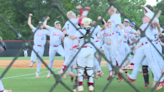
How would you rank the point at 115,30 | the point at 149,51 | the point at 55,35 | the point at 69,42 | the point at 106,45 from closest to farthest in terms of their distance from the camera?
the point at 149,51
the point at 115,30
the point at 69,42
the point at 55,35
the point at 106,45

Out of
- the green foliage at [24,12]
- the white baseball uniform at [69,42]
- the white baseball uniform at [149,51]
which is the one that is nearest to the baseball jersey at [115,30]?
the white baseball uniform at [69,42]

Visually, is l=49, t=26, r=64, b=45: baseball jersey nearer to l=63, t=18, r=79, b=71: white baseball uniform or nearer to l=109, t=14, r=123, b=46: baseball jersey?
l=63, t=18, r=79, b=71: white baseball uniform

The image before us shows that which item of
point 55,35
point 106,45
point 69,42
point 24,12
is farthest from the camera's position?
point 24,12

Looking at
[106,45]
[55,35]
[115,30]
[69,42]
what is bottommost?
[106,45]

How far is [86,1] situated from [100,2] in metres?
2.88

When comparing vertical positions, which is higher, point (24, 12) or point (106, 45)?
point (24, 12)

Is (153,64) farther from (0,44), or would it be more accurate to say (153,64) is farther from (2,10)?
(2,10)

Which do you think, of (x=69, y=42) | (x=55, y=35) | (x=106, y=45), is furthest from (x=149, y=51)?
(x=55, y=35)

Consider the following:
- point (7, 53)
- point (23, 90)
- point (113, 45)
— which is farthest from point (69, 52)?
Result: point (7, 53)

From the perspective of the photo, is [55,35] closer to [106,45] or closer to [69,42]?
[69,42]

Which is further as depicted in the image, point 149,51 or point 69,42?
point 69,42

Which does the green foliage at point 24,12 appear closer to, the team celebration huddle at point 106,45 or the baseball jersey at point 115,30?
the team celebration huddle at point 106,45

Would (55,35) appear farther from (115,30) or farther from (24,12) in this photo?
(24,12)

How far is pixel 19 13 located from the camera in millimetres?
38531
